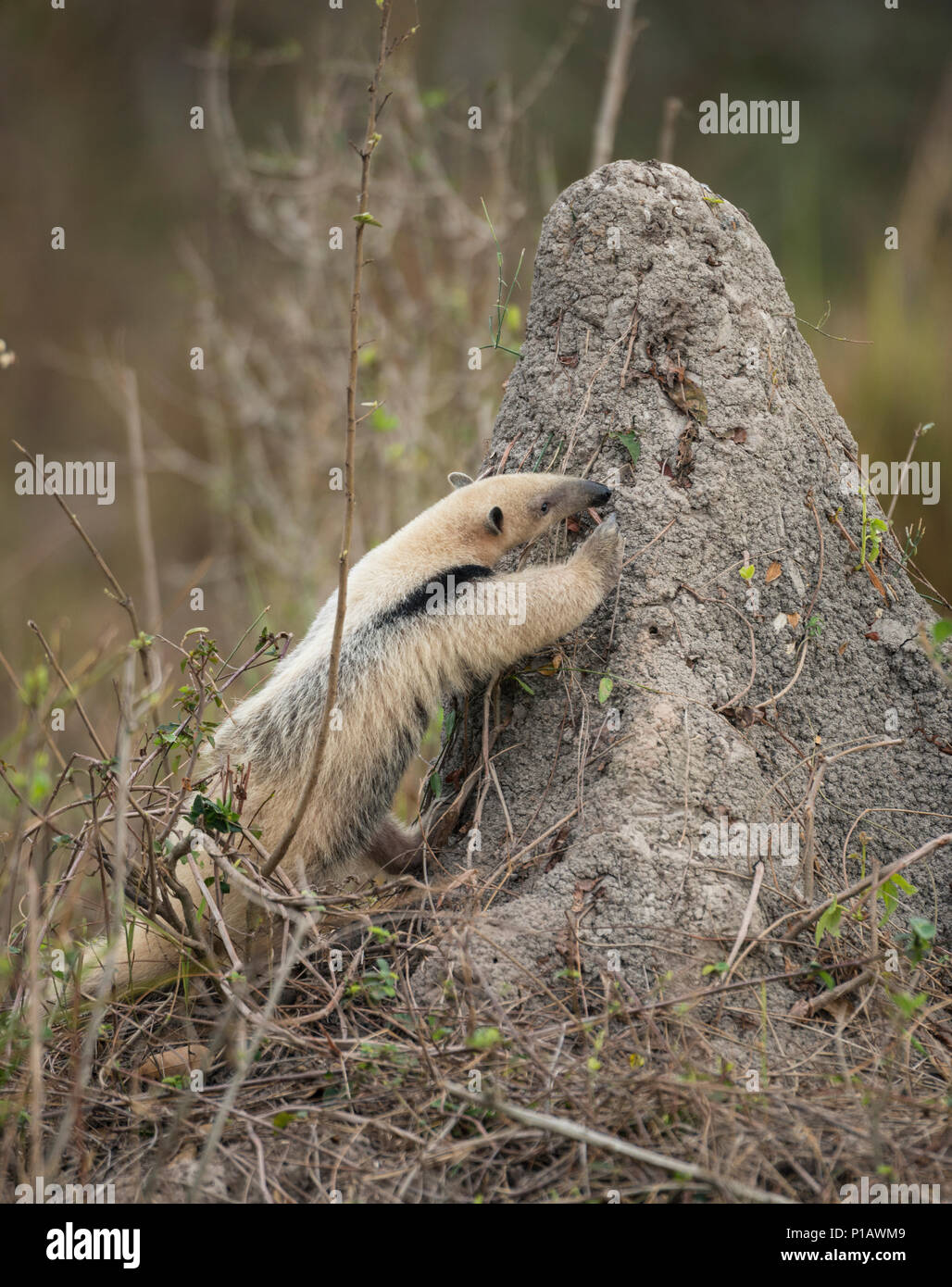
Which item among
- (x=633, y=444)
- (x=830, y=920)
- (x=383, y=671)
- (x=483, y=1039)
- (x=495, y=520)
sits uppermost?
(x=633, y=444)

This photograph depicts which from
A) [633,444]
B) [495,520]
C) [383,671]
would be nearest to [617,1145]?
[383,671]

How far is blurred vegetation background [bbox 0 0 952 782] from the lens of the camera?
29.7ft

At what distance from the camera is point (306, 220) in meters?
9.41

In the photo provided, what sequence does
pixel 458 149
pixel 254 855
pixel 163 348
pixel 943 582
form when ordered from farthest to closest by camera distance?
pixel 163 348
pixel 458 149
pixel 943 582
pixel 254 855

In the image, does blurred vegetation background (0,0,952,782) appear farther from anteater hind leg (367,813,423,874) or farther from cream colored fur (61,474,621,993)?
anteater hind leg (367,813,423,874)

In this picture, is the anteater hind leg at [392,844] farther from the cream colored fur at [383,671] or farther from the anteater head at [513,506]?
the anteater head at [513,506]

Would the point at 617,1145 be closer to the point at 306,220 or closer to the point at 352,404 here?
the point at 352,404

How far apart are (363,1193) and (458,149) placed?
10012 millimetres

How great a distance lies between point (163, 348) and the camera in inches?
599

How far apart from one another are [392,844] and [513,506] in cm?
148

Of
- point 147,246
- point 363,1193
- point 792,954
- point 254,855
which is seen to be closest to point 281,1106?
point 363,1193

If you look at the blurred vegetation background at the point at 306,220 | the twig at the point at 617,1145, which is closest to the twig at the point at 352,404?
the twig at the point at 617,1145

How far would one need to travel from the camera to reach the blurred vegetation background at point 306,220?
9039 millimetres
